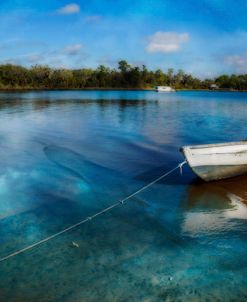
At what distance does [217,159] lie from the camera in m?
12.1

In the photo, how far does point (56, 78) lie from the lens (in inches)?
5773

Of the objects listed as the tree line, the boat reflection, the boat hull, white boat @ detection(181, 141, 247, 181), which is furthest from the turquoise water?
the tree line

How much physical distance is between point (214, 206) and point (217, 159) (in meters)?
2.22

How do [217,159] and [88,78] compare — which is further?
[88,78]

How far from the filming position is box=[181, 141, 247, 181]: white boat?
38.6 feet

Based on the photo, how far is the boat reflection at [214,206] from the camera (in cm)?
902

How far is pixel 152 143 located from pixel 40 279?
1512 centimetres

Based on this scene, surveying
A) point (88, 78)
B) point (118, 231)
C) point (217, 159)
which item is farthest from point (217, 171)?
point (88, 78)

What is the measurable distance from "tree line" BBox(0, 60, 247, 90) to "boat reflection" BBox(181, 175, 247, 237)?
130 m

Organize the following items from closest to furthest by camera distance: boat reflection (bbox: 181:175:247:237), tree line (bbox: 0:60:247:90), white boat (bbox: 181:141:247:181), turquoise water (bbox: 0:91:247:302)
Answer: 1. turquoise water (bbox: 0:91:247:302)
2. boat reflection (bbox: 181:175:247:237)
3. white boat (bbox: 181:141:247:181)
4. tree line (bbox: 0:60:247:90)

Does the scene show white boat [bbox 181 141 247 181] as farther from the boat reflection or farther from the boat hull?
the boat reflection

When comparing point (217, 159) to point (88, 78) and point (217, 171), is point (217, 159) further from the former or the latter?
point (88, 78)

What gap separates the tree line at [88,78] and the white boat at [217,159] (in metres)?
130

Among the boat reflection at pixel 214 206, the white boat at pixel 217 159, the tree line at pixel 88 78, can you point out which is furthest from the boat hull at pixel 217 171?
the tree line at pixel 88 78
